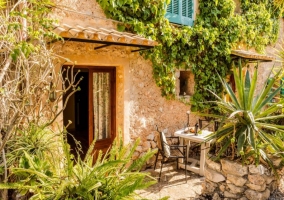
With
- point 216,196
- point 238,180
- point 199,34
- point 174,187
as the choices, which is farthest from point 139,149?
point 199,34

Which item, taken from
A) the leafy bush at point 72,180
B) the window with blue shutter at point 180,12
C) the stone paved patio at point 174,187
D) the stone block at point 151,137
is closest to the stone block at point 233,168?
the stone paved patio at point 174,187

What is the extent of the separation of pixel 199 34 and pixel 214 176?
355 cm

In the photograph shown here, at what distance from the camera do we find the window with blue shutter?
5.90m

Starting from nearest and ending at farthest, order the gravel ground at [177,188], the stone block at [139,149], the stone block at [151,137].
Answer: the gravel ground at [177,188]
the stone block at [139,149]
the stone block at [151,137]

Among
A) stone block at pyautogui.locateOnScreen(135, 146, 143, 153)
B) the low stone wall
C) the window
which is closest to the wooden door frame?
stone block at pyautogui.locateOnScreen(135, 146, 143, 153)

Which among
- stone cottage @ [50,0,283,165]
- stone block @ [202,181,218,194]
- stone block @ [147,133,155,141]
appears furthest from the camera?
stone block @ [147,133,155,141]

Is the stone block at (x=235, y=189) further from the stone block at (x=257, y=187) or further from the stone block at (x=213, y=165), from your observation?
the stone block at (x=213, y=165)

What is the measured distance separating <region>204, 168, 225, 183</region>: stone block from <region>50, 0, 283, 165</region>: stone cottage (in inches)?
71.9

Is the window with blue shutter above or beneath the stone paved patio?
above

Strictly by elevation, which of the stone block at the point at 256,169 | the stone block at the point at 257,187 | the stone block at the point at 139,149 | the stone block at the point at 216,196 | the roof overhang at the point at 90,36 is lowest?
the stone block at the point at 216,196

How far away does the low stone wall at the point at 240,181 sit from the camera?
3686mm

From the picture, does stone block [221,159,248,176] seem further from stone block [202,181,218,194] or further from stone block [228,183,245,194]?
stone block [202,181,218,194]

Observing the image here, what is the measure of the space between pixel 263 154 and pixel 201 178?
6.09 ft

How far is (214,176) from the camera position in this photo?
→ 405 cm
